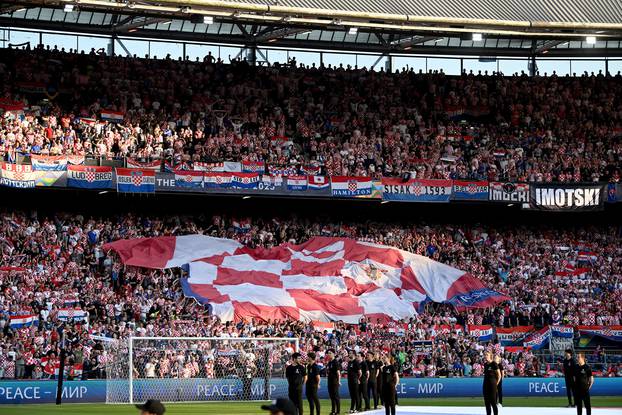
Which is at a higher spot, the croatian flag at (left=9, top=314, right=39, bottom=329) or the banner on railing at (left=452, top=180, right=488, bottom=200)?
the banner on railing at (left=452, top=180, right=488, bottom=200)

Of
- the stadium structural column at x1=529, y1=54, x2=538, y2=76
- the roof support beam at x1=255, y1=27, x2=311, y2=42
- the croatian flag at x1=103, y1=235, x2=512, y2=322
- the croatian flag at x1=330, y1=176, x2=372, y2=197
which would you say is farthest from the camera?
the stadium structural column at x1=529, y1=54, x2=538, y2=76

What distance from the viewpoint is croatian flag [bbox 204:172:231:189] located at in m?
48.4

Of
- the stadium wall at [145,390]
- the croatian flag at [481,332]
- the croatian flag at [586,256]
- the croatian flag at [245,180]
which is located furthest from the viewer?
the croatian flag at [586,256]

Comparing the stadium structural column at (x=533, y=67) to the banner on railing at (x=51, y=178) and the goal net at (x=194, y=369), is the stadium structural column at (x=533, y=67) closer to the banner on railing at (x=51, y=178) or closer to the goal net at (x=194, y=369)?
the banner on railing at (x=51, y=178)

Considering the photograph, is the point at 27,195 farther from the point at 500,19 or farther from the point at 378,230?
the point at 500,19

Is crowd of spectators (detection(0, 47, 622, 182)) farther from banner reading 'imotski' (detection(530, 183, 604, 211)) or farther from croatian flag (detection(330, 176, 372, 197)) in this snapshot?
banner reading 'imotski' (detection(530, 183, 604, 211))

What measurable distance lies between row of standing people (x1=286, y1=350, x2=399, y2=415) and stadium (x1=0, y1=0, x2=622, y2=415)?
246 inches

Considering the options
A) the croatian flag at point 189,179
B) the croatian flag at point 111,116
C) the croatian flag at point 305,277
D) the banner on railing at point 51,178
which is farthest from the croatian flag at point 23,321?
the croatian flag at point 111,116

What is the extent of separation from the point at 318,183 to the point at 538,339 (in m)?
11.7

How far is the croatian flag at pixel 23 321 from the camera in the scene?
130 feet

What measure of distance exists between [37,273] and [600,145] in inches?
1138

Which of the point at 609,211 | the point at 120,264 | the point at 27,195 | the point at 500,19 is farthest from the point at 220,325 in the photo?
the point at 609,211

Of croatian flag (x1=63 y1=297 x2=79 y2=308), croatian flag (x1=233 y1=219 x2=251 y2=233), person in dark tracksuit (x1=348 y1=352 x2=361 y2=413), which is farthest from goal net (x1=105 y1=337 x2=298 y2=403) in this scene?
croatian flag (x1=233 y1=219 x2=251 y2=233)

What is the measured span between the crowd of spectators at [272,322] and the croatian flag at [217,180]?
8.76 ft
